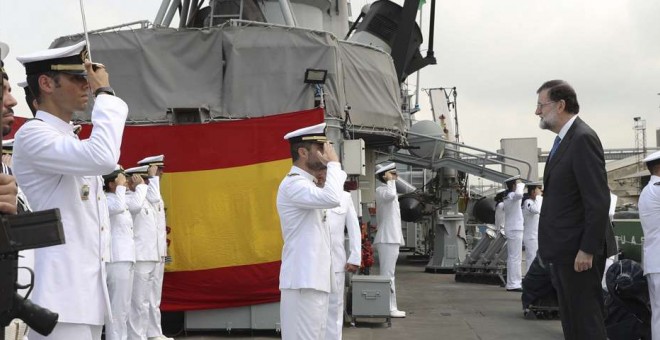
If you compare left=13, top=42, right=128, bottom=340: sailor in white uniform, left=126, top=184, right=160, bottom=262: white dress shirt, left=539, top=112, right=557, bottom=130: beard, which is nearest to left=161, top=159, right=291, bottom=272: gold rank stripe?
left=126, top=184, right=160, bottom=262: white dress shirt

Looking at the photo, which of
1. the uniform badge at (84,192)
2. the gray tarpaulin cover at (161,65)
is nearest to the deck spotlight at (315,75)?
the gray tarpaulin cover at (161,65)

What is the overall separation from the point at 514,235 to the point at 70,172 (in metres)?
12.6

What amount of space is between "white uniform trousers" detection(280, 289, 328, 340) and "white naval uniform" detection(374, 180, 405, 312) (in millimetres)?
5863

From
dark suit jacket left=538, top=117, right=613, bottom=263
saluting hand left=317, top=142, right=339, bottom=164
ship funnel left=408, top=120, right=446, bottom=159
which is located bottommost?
dark suit jacket left=538, top=117, right=613, bottom=263

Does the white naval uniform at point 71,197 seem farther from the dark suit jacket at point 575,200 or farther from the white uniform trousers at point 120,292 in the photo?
the white uniform trousers at point 120,292

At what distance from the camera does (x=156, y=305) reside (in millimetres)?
8836

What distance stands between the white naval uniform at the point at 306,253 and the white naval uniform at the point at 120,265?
3215 millimetres

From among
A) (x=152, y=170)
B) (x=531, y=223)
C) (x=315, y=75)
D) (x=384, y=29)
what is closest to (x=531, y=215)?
(x=531, y=223)

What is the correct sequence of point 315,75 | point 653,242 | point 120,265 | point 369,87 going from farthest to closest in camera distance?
1. point 369,87
2. point 315,75
3. point 120,265
4. point 653,242

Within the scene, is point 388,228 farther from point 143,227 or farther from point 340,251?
Result: point 143,227

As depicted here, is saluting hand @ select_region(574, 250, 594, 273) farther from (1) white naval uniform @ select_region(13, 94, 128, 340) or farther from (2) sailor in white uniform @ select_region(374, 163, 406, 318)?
(2) sailor in white uniform @ select_region(374, 163, 406, 318)

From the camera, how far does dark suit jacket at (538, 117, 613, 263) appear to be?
458 cm

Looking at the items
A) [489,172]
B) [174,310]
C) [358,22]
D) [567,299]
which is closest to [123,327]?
[174,310]

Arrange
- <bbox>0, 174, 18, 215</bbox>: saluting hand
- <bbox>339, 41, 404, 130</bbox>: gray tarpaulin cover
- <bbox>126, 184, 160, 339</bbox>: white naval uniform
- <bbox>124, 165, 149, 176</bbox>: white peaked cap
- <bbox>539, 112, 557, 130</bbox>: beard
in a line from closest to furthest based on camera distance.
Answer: <bbox>0, 174, 18, 215</bbox>: saluting hand, <bbox>539, 112, 557, 130</bbox>: beard, <bbox>126, 184, 160, 339</bbox>: white naval uniform, <bbox>124, 165, 149, 176</bbox>: white peaked cap, <bbox>339, 41, 404, 130</bbox>: gray tarpaulin cover
